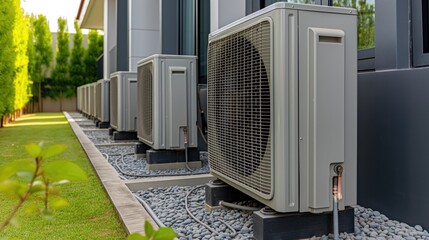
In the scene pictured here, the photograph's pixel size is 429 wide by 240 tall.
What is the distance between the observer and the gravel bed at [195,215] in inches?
68.5

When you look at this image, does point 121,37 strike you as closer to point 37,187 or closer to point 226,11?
point 226,11

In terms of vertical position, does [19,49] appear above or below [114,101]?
above

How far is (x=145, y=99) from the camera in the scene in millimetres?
3588

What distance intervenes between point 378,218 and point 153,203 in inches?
47.9

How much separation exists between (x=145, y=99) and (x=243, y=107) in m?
2.05

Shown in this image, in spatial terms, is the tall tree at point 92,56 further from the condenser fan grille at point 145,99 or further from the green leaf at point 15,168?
the green leaf at point 15,168

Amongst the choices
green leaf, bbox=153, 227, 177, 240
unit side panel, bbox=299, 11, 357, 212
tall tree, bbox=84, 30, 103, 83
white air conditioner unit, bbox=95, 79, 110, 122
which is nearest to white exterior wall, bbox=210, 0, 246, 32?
unit side panel, bbox=299, 11, 357, 212

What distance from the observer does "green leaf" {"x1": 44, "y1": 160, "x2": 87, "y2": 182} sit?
1.26ft

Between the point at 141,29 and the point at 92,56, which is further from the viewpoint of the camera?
the point at 92,56

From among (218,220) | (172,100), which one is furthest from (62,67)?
(218,220)

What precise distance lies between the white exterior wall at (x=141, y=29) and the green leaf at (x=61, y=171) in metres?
6.49

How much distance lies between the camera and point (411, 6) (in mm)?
1776

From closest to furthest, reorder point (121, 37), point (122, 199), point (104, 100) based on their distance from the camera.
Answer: point (122, 199)
point (104, 100)
point (121, 37)

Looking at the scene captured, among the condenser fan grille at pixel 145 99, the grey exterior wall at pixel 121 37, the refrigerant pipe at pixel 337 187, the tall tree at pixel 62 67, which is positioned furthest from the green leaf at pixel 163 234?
Answer: the tall tree at pixel 62 67
